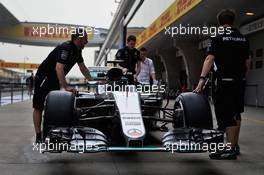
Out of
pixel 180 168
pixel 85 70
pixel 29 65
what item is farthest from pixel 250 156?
pixel 29 65

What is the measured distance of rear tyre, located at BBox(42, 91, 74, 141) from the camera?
4.19m

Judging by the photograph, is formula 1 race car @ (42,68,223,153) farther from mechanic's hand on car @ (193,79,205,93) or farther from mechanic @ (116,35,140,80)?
mechanic @ (116,35,140,80)

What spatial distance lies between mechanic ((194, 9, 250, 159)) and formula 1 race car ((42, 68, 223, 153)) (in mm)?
372

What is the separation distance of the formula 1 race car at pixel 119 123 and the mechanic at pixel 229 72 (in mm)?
372

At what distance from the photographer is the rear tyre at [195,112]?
14.2 feet

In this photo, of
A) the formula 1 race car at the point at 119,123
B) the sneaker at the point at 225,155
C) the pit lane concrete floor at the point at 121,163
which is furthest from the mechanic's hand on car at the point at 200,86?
the pit lane concrete floor at the point at 121,163

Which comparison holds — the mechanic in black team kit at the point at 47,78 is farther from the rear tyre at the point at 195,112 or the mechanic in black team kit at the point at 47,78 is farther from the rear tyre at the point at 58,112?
the rear tyre at the point at 195,112

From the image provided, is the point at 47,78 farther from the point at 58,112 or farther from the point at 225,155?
the point at 225,155

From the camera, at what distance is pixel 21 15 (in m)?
28.5

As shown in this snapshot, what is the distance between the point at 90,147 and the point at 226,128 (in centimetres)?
178

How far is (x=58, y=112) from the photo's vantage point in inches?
166

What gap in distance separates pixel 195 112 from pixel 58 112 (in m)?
1.38

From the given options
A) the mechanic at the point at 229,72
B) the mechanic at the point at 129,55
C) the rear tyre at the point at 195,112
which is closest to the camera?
the rear tyre at the point at 195,112

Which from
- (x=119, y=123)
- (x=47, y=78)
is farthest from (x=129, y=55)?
(x=119, y=123)
